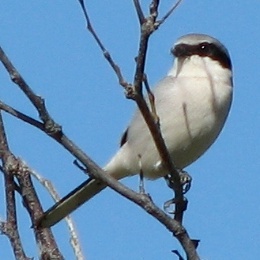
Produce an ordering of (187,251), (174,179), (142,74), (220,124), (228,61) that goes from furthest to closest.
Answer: (228,61)
(220,124)
(174,179)
(187,251)
(142,74)

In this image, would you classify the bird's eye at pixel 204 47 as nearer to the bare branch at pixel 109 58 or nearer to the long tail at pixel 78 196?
the long tail at pixel 78 196

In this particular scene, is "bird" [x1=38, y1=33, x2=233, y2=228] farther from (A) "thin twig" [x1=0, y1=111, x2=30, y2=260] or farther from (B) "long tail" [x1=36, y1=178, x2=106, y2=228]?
(A) "thin twig" [x1=0, y1=111, x2=30, y2=260]

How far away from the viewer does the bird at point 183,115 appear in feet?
10.6

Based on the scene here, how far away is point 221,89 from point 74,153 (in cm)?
157

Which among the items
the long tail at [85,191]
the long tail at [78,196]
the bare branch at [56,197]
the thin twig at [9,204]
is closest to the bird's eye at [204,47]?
the long tail at [85,191]

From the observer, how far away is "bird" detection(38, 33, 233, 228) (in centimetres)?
322

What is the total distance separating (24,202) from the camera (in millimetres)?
2027

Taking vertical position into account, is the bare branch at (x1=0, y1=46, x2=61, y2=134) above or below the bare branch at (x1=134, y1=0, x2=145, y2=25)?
below

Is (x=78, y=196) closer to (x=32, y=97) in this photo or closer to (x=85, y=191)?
(x=85, y=191)

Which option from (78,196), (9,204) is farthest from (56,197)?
(78,196)

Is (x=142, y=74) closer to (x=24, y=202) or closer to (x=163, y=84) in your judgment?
(x=24, y=202)

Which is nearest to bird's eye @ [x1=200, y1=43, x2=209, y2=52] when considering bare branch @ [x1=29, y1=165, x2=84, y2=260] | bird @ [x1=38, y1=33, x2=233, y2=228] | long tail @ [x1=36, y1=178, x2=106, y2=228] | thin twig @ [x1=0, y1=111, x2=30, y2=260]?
bird @ [x1=38, y1=33, x2=233, y2=228]

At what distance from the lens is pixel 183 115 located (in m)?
3.22

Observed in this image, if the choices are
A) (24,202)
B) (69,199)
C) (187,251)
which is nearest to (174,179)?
(187,251)
